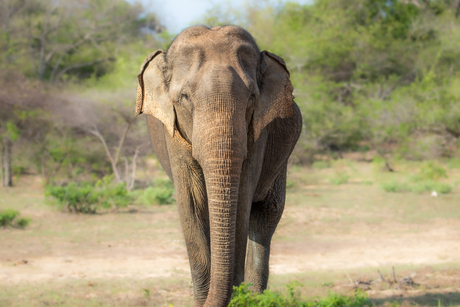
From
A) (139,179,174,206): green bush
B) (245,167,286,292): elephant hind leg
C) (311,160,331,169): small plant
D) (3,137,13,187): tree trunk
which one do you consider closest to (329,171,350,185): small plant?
(311,160,331,169): small plant

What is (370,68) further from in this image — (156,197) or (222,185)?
(222,185)

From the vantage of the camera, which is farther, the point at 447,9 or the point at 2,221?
the point at 447,9

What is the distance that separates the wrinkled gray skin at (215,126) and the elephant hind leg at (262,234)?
472 mm

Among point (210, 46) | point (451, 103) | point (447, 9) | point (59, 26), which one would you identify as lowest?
point (210, 46)

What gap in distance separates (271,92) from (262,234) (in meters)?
1.66

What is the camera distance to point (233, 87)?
3180mm

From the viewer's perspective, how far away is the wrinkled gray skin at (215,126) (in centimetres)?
317

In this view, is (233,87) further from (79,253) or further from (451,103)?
(451,103)

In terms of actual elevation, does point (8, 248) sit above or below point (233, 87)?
below

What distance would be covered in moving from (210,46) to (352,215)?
839 centimetres

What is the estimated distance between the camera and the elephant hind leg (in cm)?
470

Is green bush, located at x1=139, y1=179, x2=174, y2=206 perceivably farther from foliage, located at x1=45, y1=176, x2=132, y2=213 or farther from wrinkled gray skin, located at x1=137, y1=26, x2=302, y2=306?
wrinkled gray skin, located at x1=137, y1=26, x2=302, y2=306

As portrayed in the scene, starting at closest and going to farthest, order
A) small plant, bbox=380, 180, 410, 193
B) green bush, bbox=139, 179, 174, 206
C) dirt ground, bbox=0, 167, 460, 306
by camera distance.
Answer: dirt ground, bbox=0, 167, 460, 306 < green bush, bbox=139, 179, 174, 206 < small plant, bbox=380, 180, 410, 193

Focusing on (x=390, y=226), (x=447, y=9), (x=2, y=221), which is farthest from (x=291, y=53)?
(x=2, y=221)
